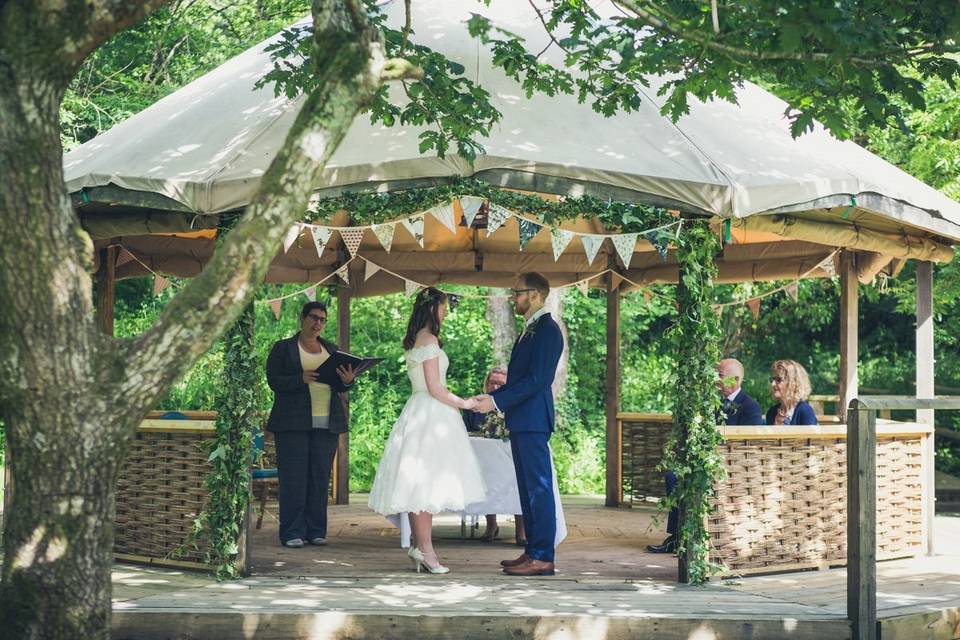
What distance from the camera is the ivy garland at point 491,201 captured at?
7.32m

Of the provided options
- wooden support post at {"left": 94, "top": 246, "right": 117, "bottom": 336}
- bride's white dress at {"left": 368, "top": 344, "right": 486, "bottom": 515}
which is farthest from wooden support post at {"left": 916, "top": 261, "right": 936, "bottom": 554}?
wooden support post at {"left": 94, "top": 246, "right": 117, "bottom": 336}

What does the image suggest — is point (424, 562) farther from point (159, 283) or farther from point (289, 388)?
point (159, 283)

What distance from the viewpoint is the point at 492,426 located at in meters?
8.79

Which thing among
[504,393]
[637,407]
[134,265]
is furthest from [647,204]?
[637,407]

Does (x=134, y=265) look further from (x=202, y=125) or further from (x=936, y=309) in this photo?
(x=936, y=309)

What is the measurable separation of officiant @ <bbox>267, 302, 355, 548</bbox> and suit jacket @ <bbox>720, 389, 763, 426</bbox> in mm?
2766

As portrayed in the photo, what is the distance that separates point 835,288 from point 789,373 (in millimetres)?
11061

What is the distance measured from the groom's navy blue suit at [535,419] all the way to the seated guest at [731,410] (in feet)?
4.37

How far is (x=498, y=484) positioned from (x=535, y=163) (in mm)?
2410

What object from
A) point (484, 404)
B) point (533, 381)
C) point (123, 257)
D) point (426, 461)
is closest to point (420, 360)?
point (484, 404)

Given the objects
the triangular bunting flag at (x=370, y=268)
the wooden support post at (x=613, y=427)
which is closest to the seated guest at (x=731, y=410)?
the wooden support post at (x=613, y=427)

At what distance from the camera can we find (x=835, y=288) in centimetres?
1902

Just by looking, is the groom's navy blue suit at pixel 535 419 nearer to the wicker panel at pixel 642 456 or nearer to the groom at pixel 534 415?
the groom at pixel 534 415

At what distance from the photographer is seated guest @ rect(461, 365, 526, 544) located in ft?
28.8
